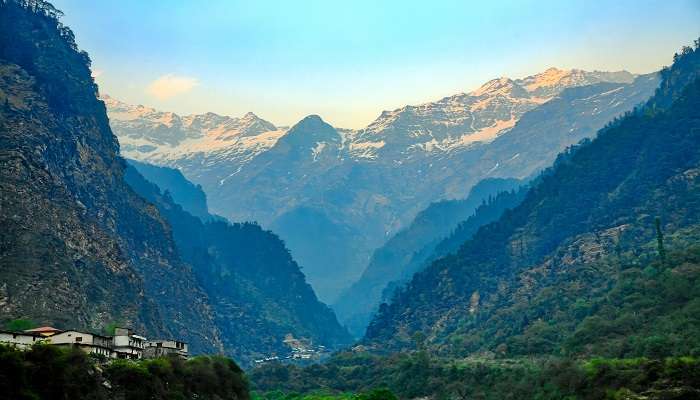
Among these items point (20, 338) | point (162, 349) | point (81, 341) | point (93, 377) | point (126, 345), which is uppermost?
point (20, 338)

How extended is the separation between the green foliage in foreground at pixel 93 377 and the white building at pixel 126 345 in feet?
22.1

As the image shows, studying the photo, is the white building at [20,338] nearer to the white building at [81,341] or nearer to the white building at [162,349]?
the white building at [81,341]

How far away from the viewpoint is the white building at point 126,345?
146625mm

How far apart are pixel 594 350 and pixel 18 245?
116 metres

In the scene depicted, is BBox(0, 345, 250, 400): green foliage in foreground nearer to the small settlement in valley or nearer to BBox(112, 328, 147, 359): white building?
the small settlement in valley

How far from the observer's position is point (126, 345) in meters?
152

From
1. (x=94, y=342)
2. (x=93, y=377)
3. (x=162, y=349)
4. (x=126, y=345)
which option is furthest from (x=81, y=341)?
(x=162, y=349)

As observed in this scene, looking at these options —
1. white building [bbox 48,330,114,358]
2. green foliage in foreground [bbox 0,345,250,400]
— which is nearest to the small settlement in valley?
white building [bbox 48,330,114,358]

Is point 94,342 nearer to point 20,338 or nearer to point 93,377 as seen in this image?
point 20,338

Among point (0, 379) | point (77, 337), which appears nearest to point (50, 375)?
point (0, 379)

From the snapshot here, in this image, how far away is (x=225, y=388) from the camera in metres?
164

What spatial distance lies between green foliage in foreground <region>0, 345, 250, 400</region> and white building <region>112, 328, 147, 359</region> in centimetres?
672

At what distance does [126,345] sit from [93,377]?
3481 centimetres

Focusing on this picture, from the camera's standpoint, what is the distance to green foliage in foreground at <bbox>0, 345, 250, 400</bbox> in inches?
4144
